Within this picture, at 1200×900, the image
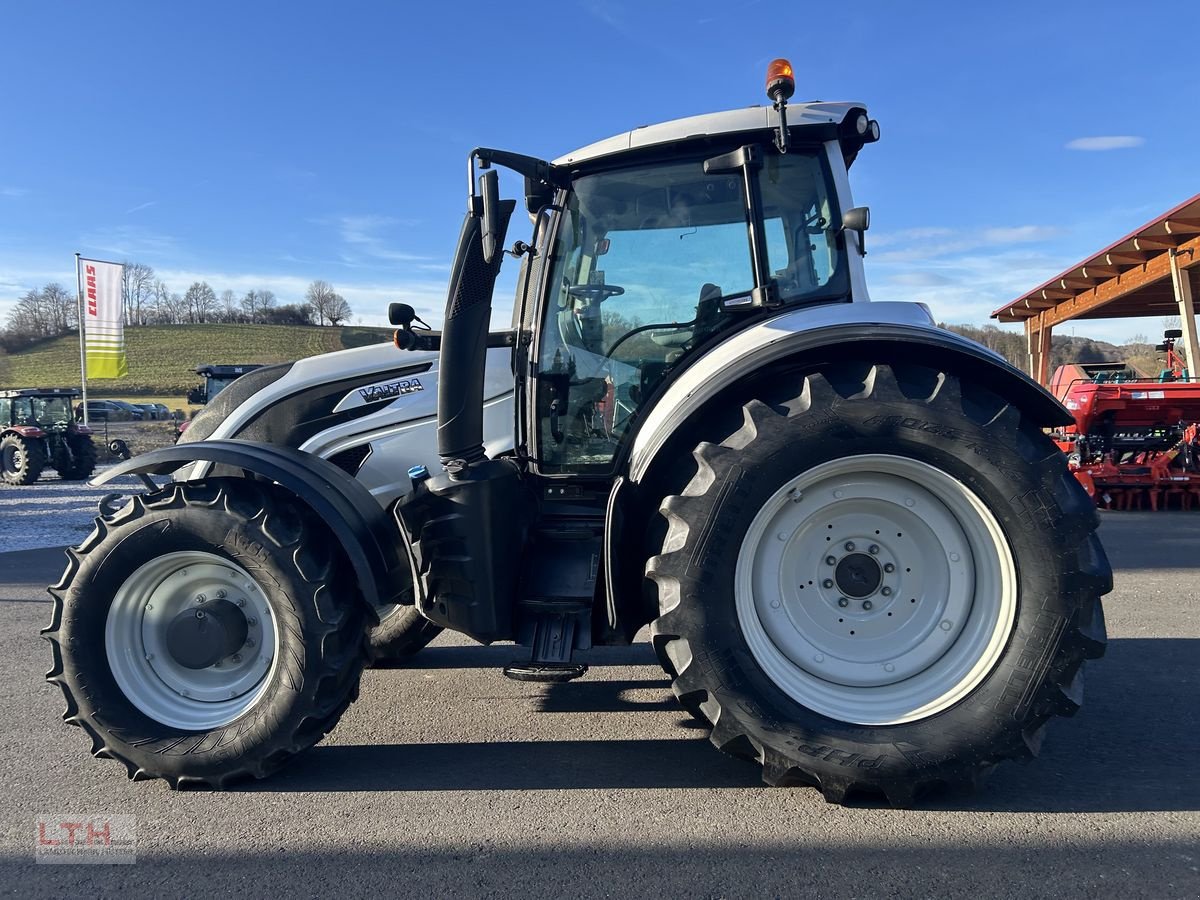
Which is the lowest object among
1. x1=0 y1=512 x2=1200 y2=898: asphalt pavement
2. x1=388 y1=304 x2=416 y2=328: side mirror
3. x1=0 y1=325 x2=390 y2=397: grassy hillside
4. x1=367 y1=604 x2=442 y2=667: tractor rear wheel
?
x1=0 y1=512 x2=1200 y2=898: asphalt pavement

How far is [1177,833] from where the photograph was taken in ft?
8.11

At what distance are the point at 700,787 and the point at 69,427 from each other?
21126 millimetres

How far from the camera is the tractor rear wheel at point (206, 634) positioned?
2.84m

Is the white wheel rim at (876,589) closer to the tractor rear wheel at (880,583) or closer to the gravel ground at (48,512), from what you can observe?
the tractor rear wheel at (880,583)

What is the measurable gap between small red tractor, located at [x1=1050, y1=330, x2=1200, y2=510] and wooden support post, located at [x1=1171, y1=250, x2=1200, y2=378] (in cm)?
429

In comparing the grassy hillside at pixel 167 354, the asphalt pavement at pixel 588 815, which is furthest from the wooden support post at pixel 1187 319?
the grassy hillside at pixel 167 354

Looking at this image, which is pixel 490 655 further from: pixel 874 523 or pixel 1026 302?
pixel 1026 302

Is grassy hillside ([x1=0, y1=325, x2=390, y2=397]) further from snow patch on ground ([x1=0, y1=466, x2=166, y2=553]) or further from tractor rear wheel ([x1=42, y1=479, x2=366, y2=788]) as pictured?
tractor rear wheel ([x1=42, y1=479, x2=366, y2=788])

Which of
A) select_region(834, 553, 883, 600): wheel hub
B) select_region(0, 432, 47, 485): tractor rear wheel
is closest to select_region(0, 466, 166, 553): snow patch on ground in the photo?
select_region(0, 432, 47, 485): tractor rear wheel

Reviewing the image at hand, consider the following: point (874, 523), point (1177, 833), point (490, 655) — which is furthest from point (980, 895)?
point (490, 655)

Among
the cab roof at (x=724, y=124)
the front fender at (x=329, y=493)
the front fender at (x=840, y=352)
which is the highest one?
the cab roof at (x=724, y=124)

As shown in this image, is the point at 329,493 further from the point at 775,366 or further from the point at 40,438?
the point at 40,438

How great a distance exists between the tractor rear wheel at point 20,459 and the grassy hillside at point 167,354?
2431cm

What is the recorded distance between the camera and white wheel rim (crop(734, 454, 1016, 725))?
274cm
